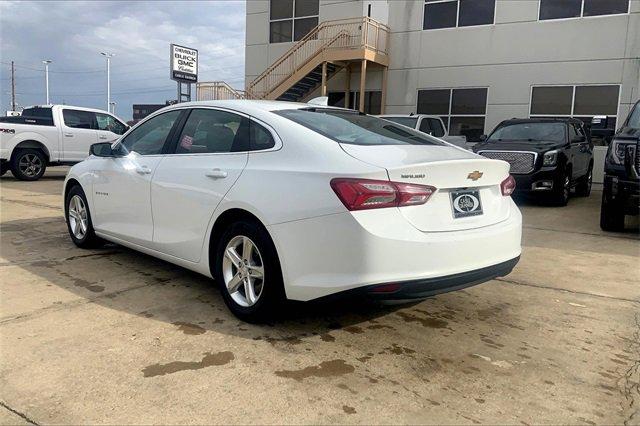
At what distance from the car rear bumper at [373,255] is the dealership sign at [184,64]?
53.7 ft

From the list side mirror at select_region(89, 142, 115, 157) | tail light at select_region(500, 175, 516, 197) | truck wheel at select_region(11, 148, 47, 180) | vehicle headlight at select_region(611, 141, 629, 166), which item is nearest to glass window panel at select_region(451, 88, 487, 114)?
vehicle headlight at select_region(611, 141, 629, 166)

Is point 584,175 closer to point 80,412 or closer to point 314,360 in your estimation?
point 314,360

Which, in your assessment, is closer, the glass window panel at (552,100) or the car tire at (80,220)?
the car tire at (80,220)

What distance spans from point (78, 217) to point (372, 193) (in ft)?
13.4

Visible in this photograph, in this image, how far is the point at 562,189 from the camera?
9805 mm

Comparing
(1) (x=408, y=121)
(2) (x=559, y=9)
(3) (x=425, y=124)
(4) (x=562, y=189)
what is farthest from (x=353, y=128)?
(2) (x=559, y=9)

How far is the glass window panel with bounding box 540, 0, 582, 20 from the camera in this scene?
1417 centimetres

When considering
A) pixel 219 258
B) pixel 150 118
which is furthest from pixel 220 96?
pixel 219 258

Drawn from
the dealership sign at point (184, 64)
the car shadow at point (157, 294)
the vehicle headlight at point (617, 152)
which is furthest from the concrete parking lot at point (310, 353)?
the dealership sign at point (184, 64)

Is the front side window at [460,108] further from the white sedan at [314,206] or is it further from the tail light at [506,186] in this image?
the tail light at [506,186]

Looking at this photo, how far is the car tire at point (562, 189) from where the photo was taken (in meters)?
9.63

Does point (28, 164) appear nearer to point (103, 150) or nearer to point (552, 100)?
point (103, 150)

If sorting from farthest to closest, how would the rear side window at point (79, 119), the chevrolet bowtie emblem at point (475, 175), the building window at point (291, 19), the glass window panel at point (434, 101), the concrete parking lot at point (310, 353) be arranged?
1. the building window at point (291, 19)
2. the glass window panel at point (434, 101)
3. the rear side window at point (79, 119)
4. the chevrolet bowtie emblem at point (475, 175)
5. the concrete parking lot at point (310, 353)

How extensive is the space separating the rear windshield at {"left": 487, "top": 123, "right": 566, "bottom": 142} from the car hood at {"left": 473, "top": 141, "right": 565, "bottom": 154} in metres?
0.38
